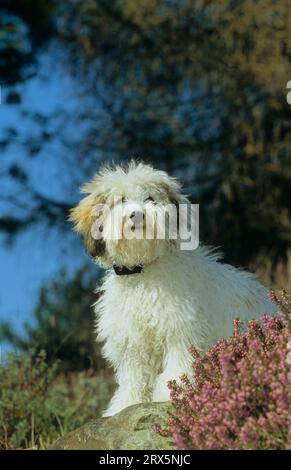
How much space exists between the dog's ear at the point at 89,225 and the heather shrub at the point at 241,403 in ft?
4.62

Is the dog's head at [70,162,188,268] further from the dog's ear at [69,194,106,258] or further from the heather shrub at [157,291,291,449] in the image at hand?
the heather shrub at [157,291,291,449]

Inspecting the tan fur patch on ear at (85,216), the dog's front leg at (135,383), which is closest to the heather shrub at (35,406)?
the dog's front leg at (135,383)

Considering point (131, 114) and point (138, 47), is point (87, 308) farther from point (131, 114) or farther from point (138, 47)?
point (138, 47)

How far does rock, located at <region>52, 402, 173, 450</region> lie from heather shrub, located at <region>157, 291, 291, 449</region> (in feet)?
0.40

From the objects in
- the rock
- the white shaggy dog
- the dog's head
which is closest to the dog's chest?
the white shaggy dog

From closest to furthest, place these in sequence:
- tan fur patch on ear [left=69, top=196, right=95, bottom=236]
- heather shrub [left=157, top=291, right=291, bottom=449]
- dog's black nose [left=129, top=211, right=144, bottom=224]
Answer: heather shrub [left=157, top=291, right=291, bottom=449]
dog's black nose [left=129, top=211, right=144, bottom=224]
tan fur patch on ear [left=69, top=196, right=95, bottom=236]

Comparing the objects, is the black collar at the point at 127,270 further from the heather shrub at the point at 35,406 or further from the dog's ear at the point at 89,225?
the heather shrub at the point at 35,406

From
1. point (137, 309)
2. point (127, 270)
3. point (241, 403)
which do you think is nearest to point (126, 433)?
point (241, 403)

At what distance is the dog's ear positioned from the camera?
6207 millimetres

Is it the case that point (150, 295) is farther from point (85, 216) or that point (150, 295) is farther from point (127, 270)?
point (85, 216)

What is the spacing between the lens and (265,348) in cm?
526

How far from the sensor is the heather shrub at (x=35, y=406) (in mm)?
7953

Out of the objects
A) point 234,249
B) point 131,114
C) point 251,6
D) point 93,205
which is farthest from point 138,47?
point 93,205

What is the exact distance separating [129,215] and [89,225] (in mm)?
534
